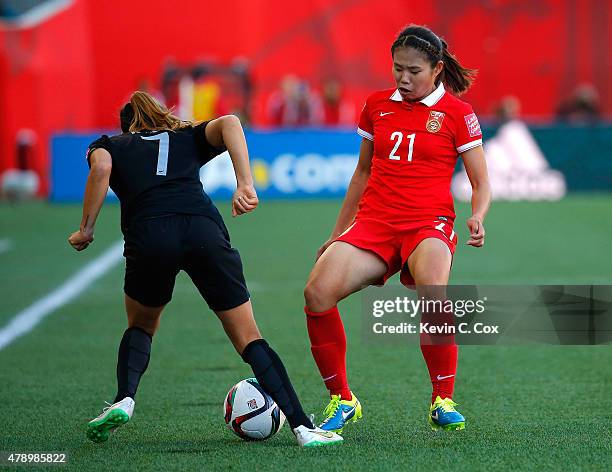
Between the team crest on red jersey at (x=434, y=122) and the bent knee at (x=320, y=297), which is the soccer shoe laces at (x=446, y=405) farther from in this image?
the team crest on red jersey at (x=434, y=122)

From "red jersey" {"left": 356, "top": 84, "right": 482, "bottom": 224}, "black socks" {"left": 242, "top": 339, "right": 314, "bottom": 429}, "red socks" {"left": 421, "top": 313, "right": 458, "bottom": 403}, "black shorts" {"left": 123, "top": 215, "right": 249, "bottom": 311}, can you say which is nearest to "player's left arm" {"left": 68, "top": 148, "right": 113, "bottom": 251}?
"black shorts" {"left": 123, "top": 215, "right": 249, "bottom": 311}

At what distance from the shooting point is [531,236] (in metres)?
16.5

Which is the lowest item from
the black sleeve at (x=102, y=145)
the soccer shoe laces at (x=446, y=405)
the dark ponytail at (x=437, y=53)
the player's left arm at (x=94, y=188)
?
the soccer shoe laces at (x=446, y=405)

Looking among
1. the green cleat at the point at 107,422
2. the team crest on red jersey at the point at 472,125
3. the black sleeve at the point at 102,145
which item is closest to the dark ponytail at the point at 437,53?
the team crest on red jersey at the point at 472,125

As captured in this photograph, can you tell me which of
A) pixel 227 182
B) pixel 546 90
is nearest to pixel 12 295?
pixel 227 182

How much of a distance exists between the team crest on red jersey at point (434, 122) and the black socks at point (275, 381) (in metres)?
1.33

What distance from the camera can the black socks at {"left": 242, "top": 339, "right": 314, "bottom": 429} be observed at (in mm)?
5883

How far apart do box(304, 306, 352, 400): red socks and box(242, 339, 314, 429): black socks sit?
15.2 inches

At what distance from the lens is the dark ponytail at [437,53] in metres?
6.22

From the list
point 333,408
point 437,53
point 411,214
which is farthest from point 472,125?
point 333,408

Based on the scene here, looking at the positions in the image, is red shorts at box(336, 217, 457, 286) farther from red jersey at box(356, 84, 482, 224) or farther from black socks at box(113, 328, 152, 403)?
black socks at box(113, 328, 152, 403)

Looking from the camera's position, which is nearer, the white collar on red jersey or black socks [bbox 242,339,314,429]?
black socks [bbox 242,339,314,429]

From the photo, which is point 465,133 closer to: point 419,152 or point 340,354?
point 419,152

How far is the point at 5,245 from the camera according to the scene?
1602 cm
